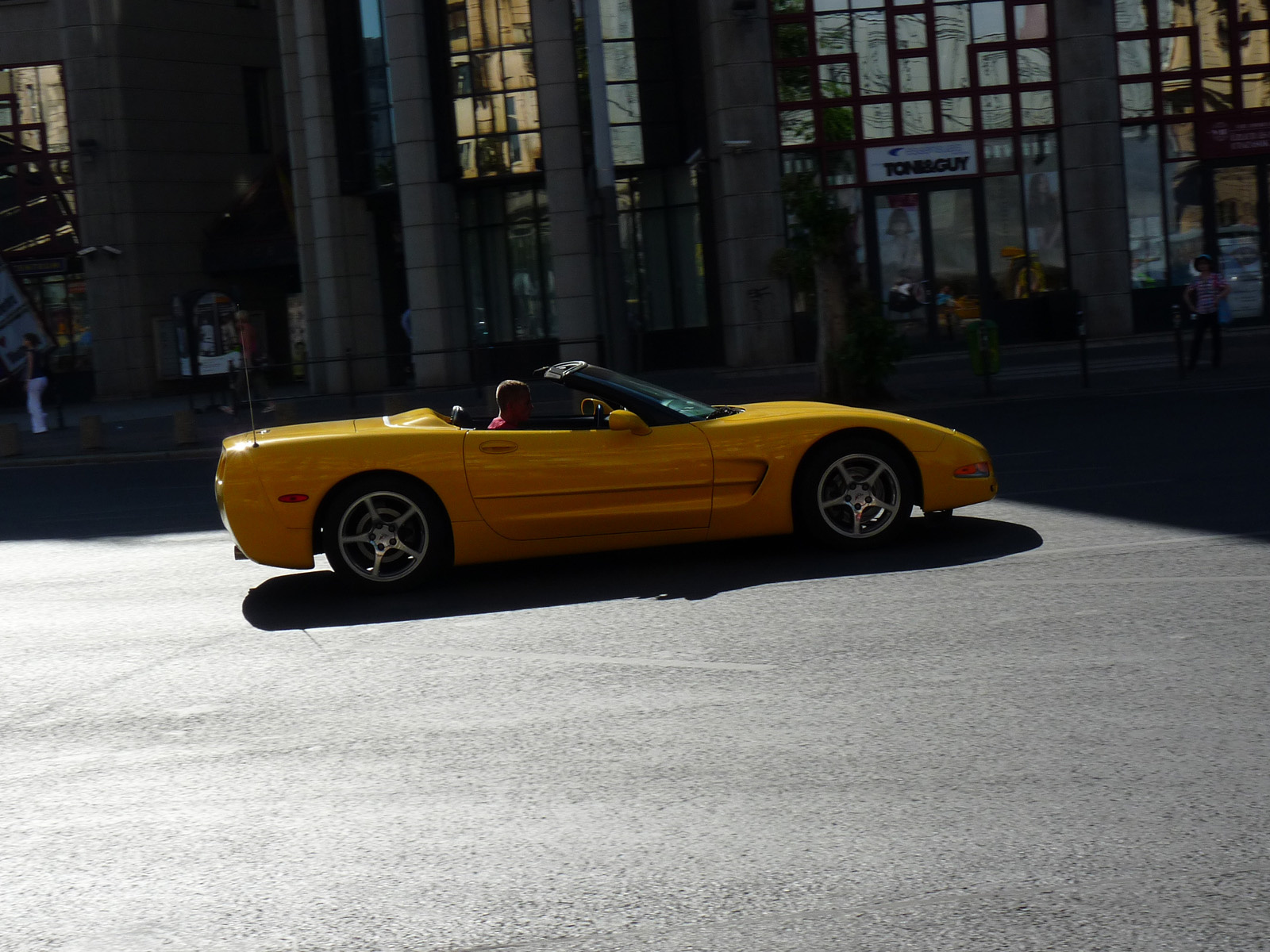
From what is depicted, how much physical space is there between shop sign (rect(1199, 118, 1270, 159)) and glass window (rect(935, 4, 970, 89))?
442 centimetres

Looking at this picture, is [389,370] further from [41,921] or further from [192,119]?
[41,921]

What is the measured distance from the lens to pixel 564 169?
90.9 ft

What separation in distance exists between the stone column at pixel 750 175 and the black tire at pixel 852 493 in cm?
1851

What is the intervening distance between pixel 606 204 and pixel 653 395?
11.4 metres

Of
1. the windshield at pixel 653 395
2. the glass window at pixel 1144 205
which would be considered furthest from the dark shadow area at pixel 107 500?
the glass window at pixel 1144 205

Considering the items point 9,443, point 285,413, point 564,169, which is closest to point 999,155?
point 564,169

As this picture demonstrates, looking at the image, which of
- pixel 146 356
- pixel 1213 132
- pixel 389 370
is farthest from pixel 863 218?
pixel 146 356

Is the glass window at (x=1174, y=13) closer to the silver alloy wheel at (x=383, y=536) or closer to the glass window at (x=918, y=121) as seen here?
the glass window at (x=918, y=121)

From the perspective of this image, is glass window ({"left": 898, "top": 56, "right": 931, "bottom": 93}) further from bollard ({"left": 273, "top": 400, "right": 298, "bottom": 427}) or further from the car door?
the car door

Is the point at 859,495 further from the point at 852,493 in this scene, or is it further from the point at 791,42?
the point at 791,42

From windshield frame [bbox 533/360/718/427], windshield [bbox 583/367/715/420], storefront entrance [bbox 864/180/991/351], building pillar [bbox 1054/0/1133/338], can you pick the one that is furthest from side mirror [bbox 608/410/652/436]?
building pillar [bbox 1054/0/1133/338]

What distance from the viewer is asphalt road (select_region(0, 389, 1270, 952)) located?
3.69 m

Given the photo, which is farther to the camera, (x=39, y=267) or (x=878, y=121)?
(x=39, y=267)

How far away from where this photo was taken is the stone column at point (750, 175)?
87.6 ft
